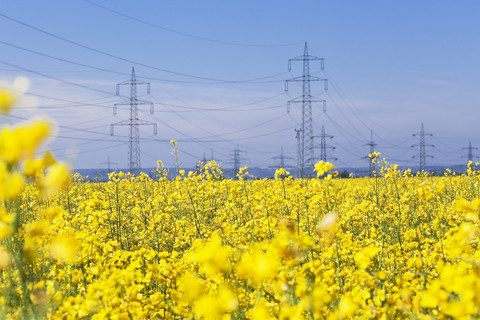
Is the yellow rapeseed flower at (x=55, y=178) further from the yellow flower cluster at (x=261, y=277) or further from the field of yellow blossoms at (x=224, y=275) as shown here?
the yellow flower cluster at (x=261, y=277)

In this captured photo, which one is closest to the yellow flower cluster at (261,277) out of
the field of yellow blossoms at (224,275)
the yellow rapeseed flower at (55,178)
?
the field of yellow blossoms at (224,275)

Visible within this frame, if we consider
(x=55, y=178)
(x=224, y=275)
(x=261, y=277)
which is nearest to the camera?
(x=55, y=178)

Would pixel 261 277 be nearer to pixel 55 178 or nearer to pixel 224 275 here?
pixel 55 178

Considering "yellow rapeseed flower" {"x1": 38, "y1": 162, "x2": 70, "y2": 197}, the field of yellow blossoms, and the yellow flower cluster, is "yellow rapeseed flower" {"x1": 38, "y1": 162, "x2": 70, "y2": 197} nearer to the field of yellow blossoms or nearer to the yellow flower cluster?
the field of yellow blossoms

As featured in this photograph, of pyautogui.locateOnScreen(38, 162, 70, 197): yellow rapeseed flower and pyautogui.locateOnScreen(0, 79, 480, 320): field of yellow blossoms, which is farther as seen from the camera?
pyautogui.locateOnScreen(0, 79, 480, 320): field of yellow blossoms

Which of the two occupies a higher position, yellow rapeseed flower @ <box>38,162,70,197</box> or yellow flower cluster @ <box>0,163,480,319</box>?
yellow rapeseed flower @ <box>38,162,70,197</box>

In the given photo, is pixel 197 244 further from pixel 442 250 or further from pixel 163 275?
pixel 442 250

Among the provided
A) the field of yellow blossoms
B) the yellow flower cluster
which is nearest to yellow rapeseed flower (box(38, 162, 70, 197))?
the field of yellow blossoms

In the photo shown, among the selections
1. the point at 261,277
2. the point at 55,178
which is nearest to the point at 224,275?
the point at 261,277

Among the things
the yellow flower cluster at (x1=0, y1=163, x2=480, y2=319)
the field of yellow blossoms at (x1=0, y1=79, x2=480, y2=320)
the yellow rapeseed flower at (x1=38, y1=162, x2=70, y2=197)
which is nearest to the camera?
the yellow rapeseed flower at (x1=38, y1=162, x2=70, y2=197)

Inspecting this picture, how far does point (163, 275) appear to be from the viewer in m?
2.42

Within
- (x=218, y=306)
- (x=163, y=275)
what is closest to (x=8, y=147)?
(x=218, y=306)

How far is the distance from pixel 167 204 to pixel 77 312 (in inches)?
188

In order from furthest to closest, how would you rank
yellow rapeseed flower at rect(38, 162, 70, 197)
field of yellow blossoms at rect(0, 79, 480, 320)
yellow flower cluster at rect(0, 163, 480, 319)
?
yellow flower cluster at rect(0, 163, 480, 319)
field of yellow blossoms at rect(0, 79, 480, 320)
yellow rapeseed flower at rect(38, 162, 70, 197)
